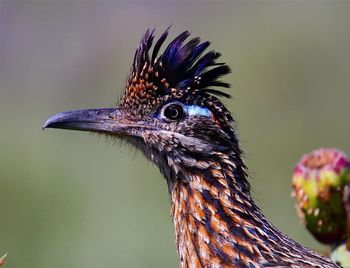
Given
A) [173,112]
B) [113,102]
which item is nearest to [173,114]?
[173,112]

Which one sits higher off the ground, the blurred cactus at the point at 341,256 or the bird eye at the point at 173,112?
the bird eye at the point at 173,112

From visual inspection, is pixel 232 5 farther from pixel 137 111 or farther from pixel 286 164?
pixel 137 111

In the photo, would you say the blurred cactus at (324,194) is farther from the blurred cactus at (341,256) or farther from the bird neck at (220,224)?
the bird neck at (220,224)

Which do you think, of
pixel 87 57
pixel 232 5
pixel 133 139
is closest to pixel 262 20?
pixel 232 5

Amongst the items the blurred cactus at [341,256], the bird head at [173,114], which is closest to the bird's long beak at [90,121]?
the bird head at [173,114]

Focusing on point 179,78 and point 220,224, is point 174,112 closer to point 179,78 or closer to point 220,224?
point 179,78

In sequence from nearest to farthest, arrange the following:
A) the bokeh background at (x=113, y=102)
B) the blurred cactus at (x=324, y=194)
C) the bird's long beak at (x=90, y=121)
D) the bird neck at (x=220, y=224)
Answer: the bird neck at (x=220, y=224)
the bird's long beak at (x=90, y=121)
the blurred cactus at (x=324, y=194)
the bokeh background at (x=113, y=102)

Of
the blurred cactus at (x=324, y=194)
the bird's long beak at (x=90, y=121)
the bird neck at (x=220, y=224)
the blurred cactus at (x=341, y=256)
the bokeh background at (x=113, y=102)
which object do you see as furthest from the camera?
the bokeh background at (x=113, y=102)
